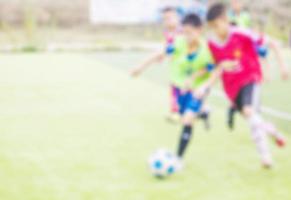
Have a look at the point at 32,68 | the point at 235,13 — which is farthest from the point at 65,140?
the point at 32,68

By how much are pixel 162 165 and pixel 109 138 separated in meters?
1.96

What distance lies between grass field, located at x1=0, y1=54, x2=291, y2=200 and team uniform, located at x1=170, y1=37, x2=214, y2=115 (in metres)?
0.46

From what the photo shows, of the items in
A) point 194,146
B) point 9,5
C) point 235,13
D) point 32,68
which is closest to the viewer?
point 194,146

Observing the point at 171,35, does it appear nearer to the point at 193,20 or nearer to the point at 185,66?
the point at 185,66

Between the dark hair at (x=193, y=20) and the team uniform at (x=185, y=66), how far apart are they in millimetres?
462

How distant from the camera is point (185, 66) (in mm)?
7473

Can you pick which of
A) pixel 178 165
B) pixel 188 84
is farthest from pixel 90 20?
pixel 178 165

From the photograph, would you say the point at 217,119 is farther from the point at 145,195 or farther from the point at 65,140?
the point at 145,195

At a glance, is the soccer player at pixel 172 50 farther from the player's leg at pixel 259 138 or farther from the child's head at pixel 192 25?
the player's leg at pixel 259 138

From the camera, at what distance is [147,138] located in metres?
7.48

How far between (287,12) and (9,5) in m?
10.8

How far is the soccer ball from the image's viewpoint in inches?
219

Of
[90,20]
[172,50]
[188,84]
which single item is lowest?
[188,84]

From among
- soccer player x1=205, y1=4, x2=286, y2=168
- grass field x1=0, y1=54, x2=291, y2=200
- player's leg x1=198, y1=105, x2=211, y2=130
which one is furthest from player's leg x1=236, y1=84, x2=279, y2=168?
player's leg x1=198, y1=105, x2=211, y2=130
